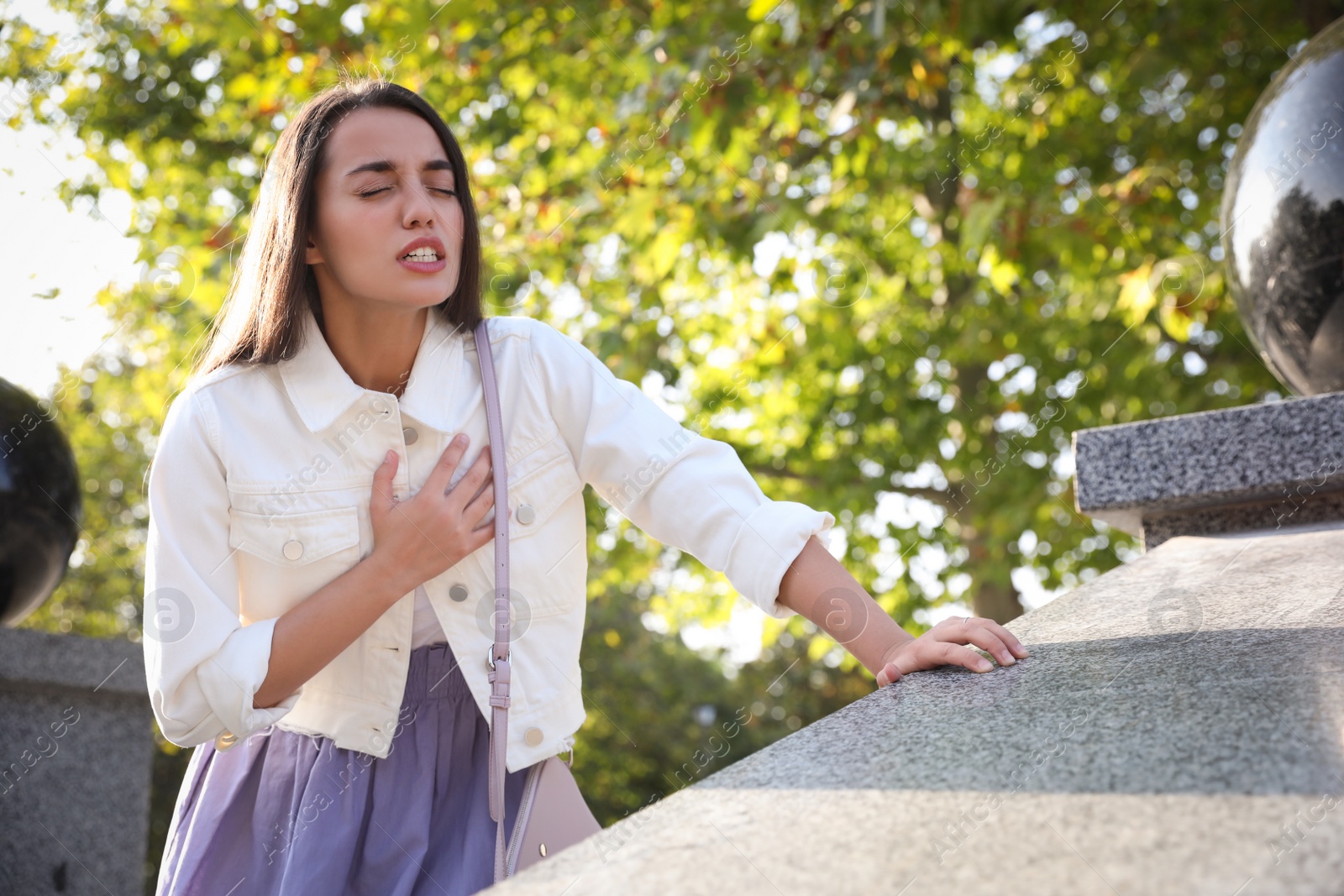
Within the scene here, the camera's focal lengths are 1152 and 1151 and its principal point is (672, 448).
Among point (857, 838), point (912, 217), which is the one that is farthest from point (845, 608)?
point (912, 217)

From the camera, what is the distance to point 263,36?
684 centimetres

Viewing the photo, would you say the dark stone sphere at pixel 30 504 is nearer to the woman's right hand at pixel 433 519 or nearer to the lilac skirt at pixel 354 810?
the lilac skirt at pixel 354 810

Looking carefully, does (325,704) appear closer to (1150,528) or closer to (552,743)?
(552,743)

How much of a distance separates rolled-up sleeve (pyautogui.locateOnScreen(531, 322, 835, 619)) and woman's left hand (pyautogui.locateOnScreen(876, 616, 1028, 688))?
26 centimetres

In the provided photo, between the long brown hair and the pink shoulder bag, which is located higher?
the long brown hair

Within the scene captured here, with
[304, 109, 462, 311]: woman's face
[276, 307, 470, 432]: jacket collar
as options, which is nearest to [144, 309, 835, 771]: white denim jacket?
[276, 307, 470, 432]: jacket collar

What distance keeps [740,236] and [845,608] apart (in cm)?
462

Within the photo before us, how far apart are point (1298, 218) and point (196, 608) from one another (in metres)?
3.01

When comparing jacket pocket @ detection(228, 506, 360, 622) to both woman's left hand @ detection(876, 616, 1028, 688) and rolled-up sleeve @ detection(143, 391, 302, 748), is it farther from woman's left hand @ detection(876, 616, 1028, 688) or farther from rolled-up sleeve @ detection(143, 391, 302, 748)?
woman's left hand @ detection(876, 616, 1028, 688)

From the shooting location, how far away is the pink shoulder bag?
80.1 inches

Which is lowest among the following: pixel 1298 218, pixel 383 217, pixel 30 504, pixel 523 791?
pixel 523 791

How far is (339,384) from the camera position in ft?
7.57

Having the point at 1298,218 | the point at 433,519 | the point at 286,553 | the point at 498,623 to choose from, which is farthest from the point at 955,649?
the point at 1298,218

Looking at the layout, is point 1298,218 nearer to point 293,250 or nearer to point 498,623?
point 498,623
